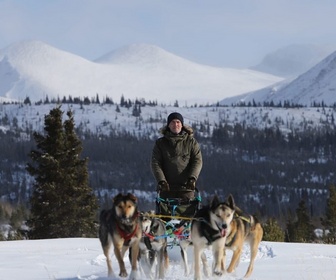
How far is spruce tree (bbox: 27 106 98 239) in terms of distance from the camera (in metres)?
33.1

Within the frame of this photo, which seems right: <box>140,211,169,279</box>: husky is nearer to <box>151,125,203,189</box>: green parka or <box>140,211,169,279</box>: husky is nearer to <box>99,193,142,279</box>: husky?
<box>99,193,142,279</box>: husky

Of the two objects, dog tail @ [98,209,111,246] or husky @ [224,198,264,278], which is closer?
husky @ [224,198,264,278]

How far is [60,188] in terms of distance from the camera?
33594 millimetres

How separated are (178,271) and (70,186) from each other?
2258cm

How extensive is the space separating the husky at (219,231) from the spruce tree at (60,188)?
76.4ft

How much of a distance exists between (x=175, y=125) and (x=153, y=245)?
2.09 meters

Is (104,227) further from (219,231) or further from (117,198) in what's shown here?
(219,231)

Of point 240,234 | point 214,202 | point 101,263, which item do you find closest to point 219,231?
point 214,202

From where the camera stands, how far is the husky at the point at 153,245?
421 inches

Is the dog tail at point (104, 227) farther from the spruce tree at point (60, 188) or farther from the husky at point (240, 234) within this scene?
the spruce tree at point (60, 188)

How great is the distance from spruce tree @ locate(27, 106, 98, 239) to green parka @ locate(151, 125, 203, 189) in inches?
847

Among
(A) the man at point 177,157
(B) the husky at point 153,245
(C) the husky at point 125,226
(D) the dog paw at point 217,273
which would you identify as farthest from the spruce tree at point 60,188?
(D) the dog paw at point 217,273

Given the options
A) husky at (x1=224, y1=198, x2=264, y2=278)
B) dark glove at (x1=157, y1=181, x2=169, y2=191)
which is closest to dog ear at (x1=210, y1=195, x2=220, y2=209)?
husky at (x1=224, y1=198, x2=264, y2=278)

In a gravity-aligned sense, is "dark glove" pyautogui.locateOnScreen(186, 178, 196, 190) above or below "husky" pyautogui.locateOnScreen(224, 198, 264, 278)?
above
